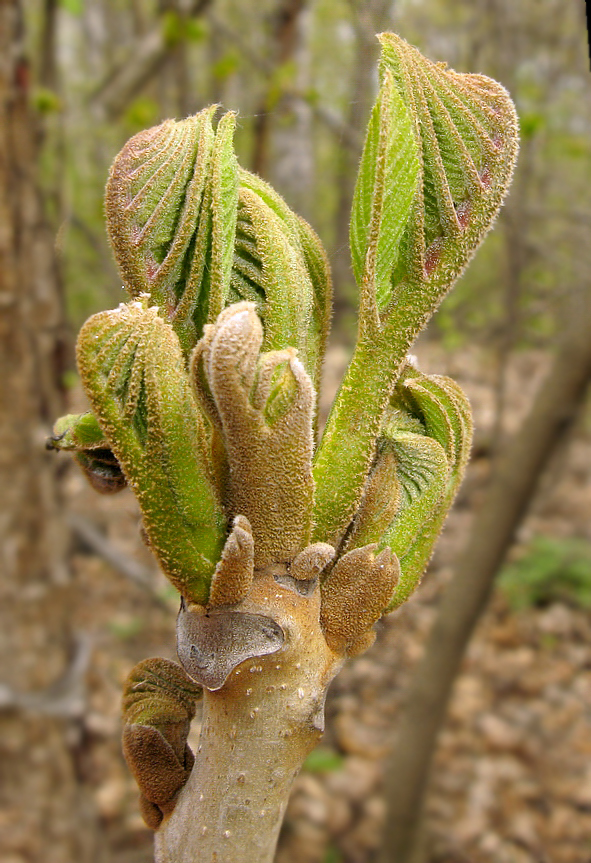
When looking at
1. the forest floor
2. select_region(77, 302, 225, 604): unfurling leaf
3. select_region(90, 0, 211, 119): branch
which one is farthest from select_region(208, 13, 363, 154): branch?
select_region(77, 302, 225, 604): unfurling leaf

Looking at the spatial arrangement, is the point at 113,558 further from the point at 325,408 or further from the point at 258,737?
the point at 258,737

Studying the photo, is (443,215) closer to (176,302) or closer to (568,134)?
(176,302)

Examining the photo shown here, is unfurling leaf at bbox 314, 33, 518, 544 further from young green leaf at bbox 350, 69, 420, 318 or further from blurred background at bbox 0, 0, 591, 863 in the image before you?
blurred background at bbox 0, 0, 591, 863

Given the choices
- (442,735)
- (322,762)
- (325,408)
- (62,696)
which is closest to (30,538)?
(62,696)

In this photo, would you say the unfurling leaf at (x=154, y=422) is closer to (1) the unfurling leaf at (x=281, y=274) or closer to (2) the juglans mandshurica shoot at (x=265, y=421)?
(2) the juglans mandshurica shoot at (x=265, y=421)

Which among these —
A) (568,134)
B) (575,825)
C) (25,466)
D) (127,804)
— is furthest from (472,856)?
(568,134)
